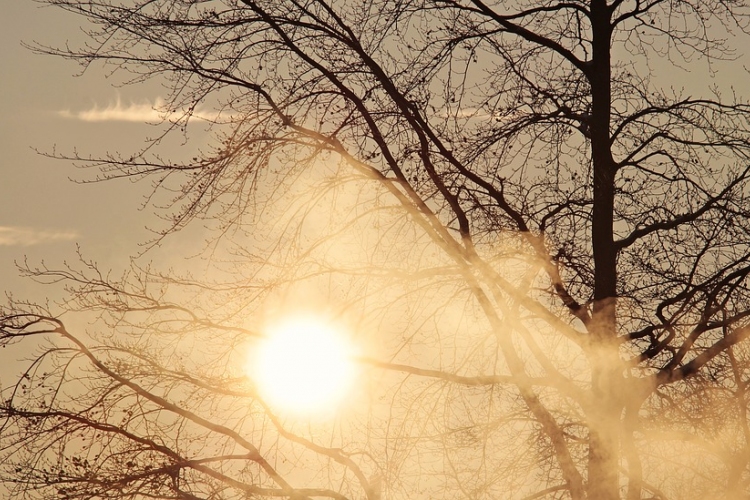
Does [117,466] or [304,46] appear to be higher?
[304,46]

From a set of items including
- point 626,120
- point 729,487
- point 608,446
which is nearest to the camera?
point 608,446

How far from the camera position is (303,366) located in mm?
7914

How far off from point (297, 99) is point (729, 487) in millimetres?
6289

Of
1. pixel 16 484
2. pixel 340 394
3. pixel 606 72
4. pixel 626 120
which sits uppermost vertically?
pixel 606 72

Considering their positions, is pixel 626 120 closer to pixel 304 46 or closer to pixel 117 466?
pixel 304 46

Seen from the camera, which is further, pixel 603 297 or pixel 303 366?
pixel 303 366

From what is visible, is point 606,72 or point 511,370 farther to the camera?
point 606,72

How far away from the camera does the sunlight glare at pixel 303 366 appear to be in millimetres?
7805

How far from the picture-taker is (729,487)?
9227 mm

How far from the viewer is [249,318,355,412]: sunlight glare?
780cm

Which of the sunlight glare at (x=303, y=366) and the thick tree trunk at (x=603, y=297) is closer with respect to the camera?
the thick tree trunk at (x=603, y=297)

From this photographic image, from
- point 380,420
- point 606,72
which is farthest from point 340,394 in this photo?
point 606,72

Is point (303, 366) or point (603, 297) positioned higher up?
point (603, 297)

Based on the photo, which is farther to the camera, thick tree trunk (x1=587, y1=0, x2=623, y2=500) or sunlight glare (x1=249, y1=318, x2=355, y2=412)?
sunlight glare (x1=249, y1=318, x2=355, y2=412)
